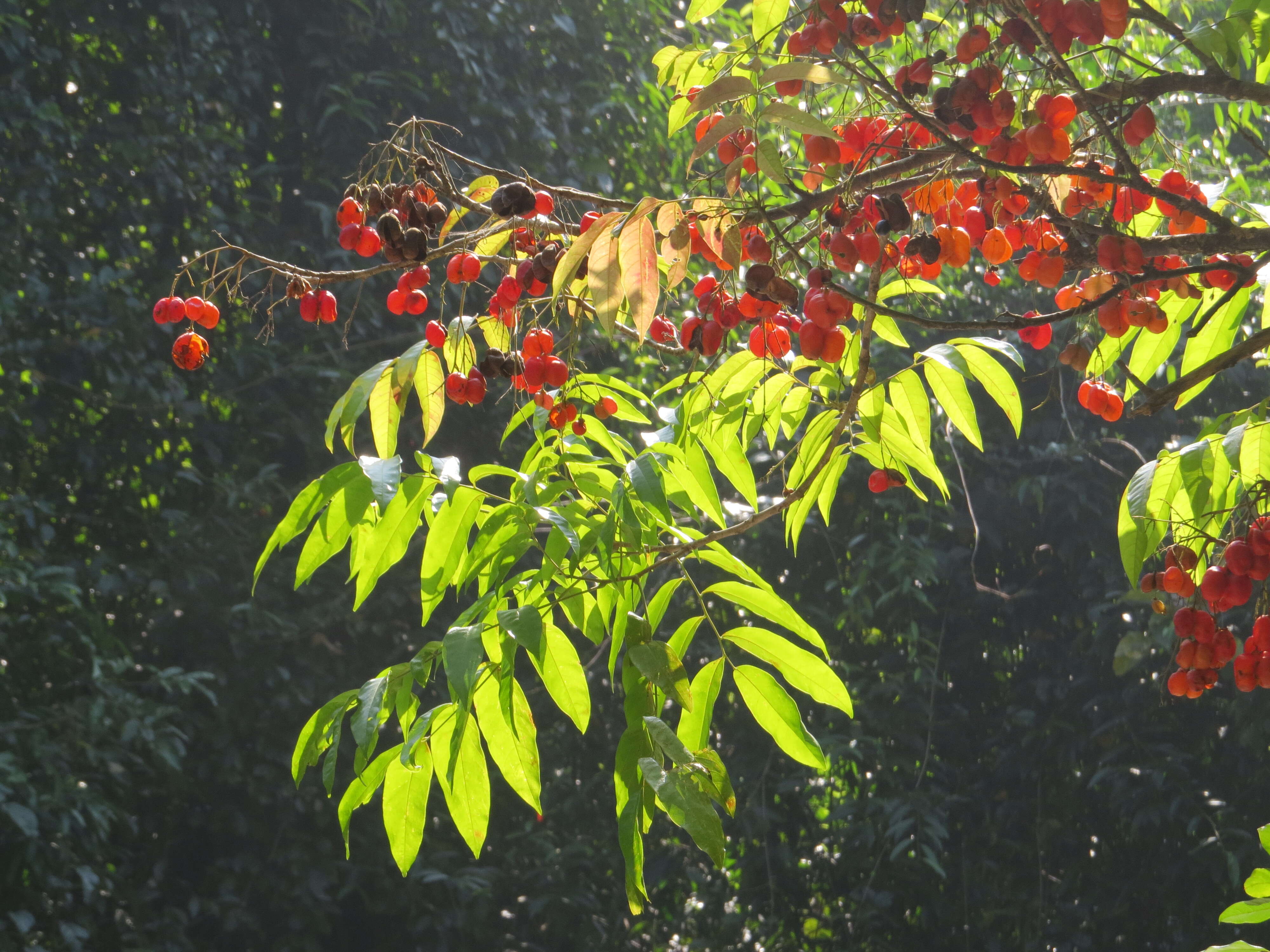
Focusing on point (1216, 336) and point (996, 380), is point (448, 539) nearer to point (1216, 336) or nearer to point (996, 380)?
point (996, 380)

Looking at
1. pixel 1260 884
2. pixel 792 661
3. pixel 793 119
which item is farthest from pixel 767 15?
pixel 1260 884

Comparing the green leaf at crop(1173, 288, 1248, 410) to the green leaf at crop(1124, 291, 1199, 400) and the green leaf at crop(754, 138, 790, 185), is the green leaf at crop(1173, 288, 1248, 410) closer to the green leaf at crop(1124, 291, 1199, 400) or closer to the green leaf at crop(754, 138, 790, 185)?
the green leaf at crop(1124, 291, 1199, 400)

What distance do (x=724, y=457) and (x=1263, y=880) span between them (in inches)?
22.7

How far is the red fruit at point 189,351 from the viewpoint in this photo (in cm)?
105

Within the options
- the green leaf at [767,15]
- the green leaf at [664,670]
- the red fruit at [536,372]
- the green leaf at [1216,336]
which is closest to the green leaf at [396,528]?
the red fruit at [536,372]

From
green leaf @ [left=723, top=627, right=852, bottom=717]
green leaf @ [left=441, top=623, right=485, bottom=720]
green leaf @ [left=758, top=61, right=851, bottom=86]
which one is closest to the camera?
green leaf @ [left=758, top=61, right=851, bottom=86]

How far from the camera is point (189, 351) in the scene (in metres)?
1.06

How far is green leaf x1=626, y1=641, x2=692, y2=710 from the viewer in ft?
2.73

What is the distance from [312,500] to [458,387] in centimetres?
17

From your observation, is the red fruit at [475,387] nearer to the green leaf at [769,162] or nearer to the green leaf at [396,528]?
the green leaf at [396,528]

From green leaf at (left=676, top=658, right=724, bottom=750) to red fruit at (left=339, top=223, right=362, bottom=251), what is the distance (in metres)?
0.52

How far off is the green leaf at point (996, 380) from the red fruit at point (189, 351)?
767 mm

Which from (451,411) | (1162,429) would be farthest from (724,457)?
(1162,429)

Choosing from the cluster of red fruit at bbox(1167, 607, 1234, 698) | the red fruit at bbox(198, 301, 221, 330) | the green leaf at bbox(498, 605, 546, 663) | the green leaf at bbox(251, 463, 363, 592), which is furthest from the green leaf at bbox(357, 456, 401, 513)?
the cluster of red fruit at bbox(1167, 607, 1234, 698)
